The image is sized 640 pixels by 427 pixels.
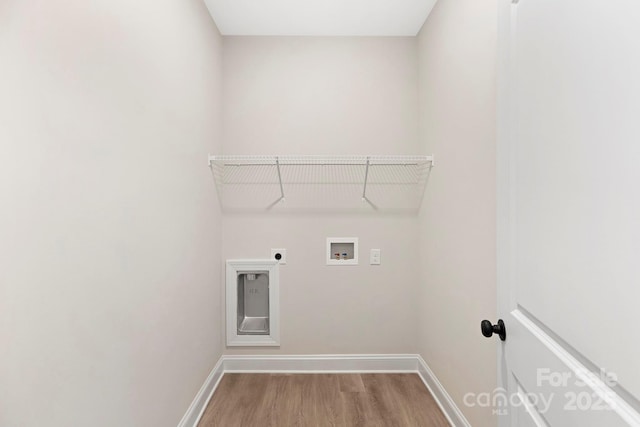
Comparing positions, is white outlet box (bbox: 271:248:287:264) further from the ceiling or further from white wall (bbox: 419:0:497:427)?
the ceiling

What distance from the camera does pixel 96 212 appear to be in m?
1.16

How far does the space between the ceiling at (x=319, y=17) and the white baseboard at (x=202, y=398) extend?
2458mm

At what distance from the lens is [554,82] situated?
0.79 m

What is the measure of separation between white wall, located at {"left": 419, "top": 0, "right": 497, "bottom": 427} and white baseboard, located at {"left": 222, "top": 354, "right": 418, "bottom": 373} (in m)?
0.25

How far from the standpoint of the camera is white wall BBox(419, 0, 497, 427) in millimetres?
1604

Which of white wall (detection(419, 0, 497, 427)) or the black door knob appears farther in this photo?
white wall (detection(419, 0, 497, 427))

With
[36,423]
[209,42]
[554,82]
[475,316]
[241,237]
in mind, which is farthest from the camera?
[241,237]

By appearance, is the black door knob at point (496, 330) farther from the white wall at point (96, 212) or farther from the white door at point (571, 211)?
the white wall at point (96, 212)

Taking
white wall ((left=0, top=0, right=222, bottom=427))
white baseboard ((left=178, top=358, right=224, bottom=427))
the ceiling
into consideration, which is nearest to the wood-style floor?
white baseboard ((left=178, top=358, right=224, bottom=427))

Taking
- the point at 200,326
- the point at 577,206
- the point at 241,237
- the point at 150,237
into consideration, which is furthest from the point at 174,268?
the point at 577,206

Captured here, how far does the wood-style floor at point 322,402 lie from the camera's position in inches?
82.1

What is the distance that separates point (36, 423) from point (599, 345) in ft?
4.30

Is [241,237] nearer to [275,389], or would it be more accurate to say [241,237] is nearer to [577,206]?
[275,389]

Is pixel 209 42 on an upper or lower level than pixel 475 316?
upper
